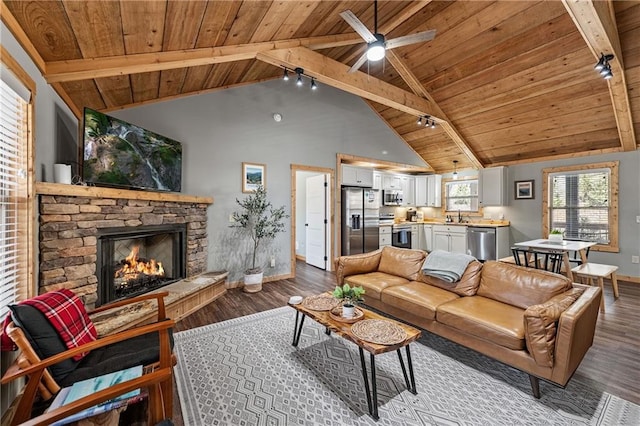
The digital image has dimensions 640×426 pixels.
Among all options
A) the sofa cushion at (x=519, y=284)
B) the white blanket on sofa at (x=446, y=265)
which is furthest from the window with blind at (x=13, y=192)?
the sofa cushion at (x=519, y=284)

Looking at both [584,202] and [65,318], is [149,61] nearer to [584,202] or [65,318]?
[65,318]

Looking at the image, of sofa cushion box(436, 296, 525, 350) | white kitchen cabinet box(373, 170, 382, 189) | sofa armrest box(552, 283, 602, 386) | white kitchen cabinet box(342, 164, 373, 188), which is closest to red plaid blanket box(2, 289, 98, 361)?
sofa cushion box(436, 296, 525, 350)

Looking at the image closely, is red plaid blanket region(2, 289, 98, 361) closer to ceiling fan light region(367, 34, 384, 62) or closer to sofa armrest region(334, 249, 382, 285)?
sofa armrest region(334, 249, 382, 285)

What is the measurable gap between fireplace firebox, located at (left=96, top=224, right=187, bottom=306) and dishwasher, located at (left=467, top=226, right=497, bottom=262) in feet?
20.8

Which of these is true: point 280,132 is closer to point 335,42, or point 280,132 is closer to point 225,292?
point 335,42

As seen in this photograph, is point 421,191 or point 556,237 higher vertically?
point 421,191

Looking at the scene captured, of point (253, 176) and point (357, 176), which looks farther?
point (357, 176)

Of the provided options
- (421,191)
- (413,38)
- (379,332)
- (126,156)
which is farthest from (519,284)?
(421,191)

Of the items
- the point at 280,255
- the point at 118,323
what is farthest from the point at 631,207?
the point at 118,323

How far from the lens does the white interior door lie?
595 cm

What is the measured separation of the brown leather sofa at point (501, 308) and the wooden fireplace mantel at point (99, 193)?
2.36m

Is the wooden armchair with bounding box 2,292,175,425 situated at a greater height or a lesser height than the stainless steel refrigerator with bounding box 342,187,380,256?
lesser

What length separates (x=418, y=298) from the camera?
2.75 m

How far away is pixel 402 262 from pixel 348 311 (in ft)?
5.21
